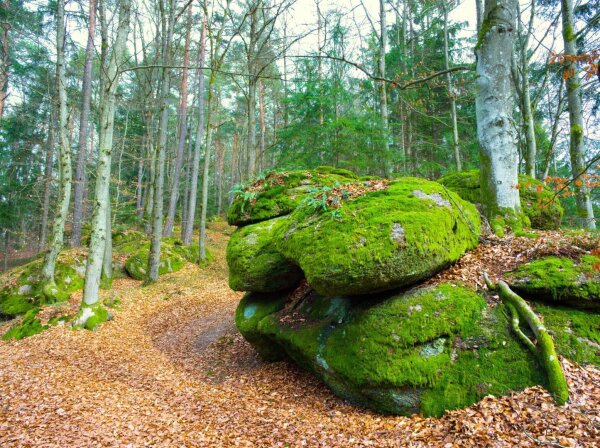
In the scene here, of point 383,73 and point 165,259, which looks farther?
point 165,259

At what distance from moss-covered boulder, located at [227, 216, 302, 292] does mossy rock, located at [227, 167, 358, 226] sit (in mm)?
644

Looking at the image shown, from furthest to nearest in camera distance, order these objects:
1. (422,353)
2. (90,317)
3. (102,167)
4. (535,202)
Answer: (102,167)
(90,317)
(535,202)
(422,353)

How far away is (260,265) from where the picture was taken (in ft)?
19.6

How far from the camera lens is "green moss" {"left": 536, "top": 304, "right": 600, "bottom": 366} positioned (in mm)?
3580

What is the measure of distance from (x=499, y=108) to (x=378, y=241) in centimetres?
383

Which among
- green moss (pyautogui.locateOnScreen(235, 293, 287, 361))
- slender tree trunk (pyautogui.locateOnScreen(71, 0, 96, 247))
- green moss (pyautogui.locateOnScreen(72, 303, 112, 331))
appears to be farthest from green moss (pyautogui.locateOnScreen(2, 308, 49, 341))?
slender tree trunk (pyautogui.locateOnScreen(71, 0, 96, 247))

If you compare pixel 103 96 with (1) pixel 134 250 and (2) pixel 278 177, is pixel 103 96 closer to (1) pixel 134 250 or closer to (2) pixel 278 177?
(2) pixel 278 177

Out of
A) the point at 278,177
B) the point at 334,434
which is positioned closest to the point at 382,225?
the point at 334,434

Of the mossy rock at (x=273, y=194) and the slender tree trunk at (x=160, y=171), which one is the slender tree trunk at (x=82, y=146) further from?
the mossy rock at (x=273, y=194)

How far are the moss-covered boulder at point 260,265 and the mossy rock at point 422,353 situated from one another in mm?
1464

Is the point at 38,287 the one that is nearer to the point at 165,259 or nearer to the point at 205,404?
the point at 165,259

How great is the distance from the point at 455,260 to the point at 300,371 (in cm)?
318

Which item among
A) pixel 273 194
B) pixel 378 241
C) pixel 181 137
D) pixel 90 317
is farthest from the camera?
pixel 181 137

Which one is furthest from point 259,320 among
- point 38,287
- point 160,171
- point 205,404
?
point 160,171
